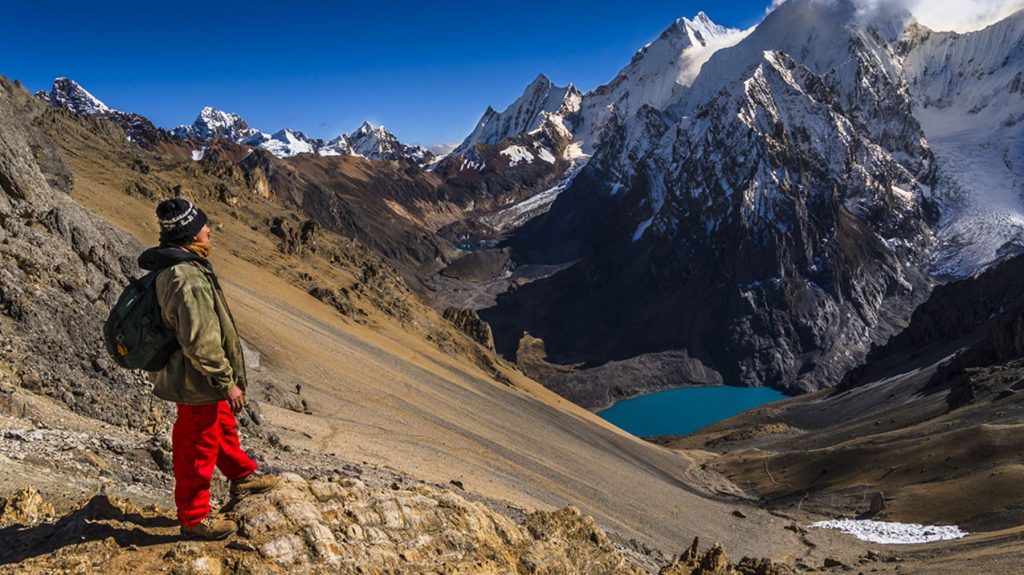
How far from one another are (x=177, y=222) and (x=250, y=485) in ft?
9.74

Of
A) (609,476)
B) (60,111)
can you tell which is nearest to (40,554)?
(609,476)

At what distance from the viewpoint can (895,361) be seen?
342ft

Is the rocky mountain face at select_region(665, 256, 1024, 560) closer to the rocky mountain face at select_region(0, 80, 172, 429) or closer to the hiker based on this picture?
the hiker

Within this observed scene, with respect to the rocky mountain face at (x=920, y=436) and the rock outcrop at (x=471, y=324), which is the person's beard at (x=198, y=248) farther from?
Result: the rock outcrop at (x=471, y=324)

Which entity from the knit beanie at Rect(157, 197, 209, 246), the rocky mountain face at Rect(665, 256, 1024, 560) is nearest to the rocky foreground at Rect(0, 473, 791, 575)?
A: the knit beanie at Rect(157, 197, 209, 246)

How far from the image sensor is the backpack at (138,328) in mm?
Result: 6812

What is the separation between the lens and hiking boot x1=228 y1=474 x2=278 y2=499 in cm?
781

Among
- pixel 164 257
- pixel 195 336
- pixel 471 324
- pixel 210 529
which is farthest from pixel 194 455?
pixel 471 324

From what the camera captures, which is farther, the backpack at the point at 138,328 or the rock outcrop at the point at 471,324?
the rock outcrop at the point at 471,324

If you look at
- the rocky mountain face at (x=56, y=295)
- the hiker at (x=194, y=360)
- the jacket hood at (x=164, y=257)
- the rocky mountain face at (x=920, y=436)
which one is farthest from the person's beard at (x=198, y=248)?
the rocky mountain face at (x=920, y=436)

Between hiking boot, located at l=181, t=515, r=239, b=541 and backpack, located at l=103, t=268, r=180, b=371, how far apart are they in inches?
65.6

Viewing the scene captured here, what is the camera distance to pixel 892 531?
3425cm

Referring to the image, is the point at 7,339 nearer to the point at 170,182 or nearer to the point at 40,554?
the point at 40,554

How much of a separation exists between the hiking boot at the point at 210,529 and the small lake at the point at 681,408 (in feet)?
372
